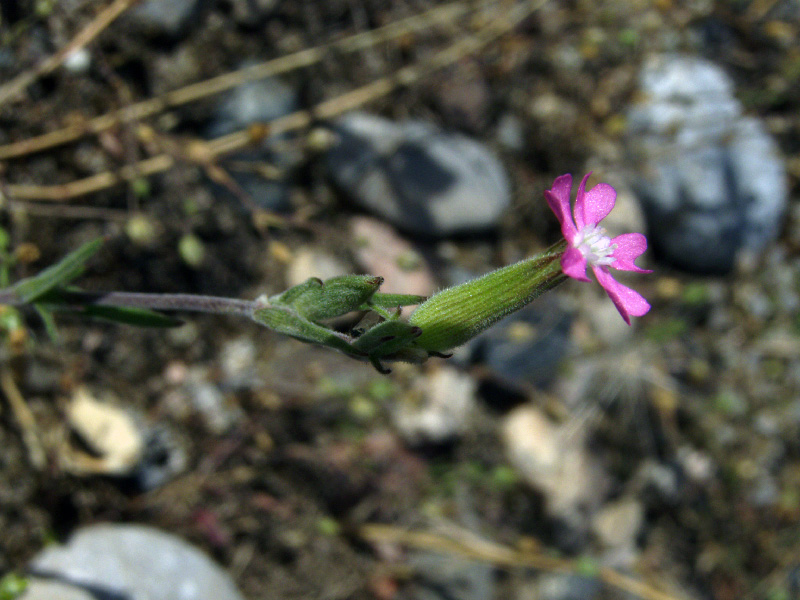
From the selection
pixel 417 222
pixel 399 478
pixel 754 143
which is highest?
pixel 754 143

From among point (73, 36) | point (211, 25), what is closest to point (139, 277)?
point (73, 36)

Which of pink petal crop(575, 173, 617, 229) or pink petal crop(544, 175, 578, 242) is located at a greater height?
pink petal crop(575, 173, 617, 229)

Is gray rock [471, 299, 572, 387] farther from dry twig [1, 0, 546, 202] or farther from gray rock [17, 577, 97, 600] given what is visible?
gray rock [17, 577, 97, 600]

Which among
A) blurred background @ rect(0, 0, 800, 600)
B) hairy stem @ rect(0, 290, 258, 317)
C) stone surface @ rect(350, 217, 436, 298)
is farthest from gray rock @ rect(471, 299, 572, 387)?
hairy stem @ rect(0, 290, 258, 317)

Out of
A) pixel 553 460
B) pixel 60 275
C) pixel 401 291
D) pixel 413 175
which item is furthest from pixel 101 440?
pixel 553 460

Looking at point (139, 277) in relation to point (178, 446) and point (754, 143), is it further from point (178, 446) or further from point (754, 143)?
point (754, 143)

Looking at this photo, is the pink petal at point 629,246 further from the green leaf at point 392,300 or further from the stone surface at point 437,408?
the stone surface at point 437,408
